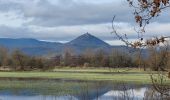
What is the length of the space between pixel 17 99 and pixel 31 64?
58303 mm

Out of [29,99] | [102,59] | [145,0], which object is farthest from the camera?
[102,59]

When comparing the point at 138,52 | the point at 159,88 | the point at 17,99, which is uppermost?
the point at 138,52

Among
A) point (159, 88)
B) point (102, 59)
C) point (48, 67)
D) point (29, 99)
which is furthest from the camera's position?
point (102, 59)

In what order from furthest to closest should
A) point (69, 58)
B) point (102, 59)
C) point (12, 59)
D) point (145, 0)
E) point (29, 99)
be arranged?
point (69, 58)
point (102, 59)
point (12, 59)
point (29, 99)
point (145, 0)

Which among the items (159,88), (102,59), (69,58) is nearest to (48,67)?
(102,59)

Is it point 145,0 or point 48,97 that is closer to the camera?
point 145,0

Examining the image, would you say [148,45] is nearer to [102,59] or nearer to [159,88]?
[159,88]

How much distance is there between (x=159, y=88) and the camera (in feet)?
16.5

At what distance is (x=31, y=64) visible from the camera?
81625 mm

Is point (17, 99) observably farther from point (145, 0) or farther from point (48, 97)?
point (145, 0)

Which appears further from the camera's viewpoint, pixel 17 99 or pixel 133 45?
pixel 17 99

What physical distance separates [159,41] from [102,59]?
89150 mm

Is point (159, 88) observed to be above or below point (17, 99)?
above

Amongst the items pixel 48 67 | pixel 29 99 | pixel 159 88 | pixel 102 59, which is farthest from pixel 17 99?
pixel 102 59
